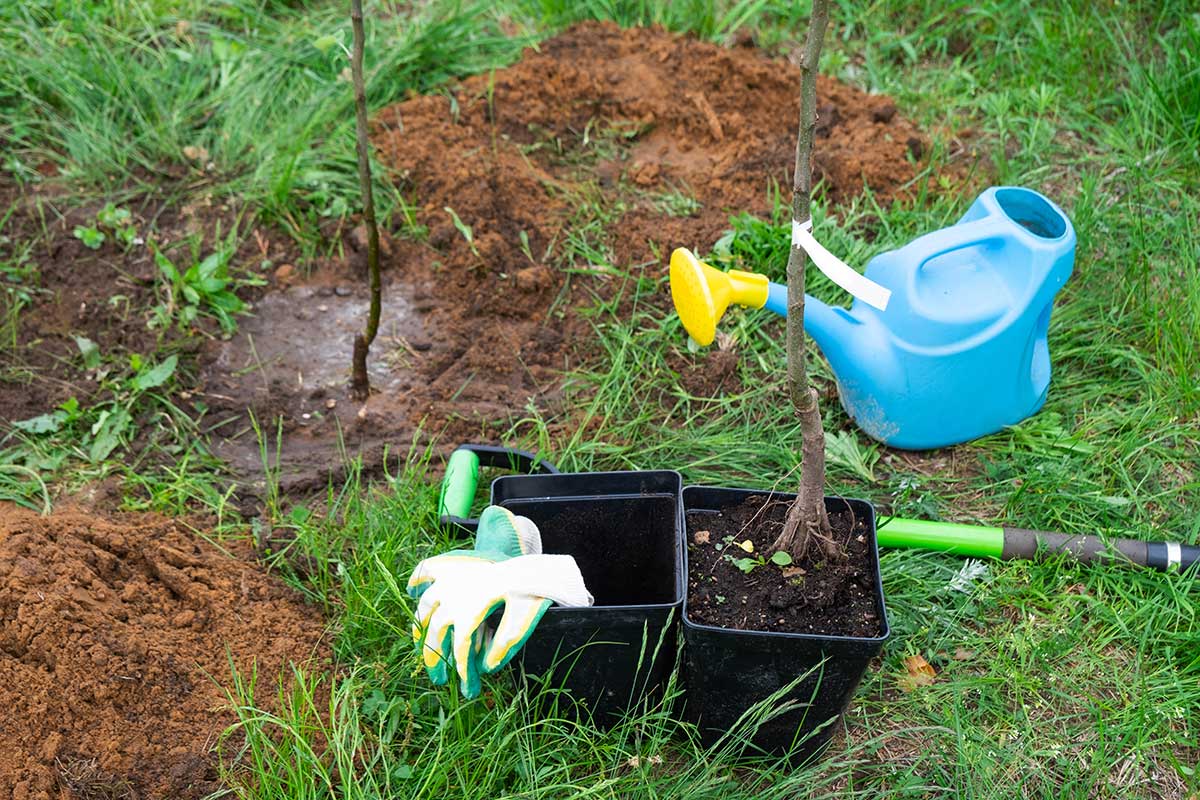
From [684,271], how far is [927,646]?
0.84m

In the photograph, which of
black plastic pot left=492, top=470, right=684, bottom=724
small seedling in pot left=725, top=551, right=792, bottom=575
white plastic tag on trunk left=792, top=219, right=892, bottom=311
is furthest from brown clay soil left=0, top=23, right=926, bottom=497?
white plastic tag on trunk left=792, top=219, right=892, bottom=311

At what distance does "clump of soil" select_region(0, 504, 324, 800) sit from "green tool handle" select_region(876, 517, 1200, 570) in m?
1.15

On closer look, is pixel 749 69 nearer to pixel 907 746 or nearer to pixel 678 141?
pixel 678 141

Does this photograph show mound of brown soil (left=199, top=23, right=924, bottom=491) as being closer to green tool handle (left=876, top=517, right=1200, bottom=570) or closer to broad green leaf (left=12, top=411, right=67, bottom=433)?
broad green leaf (left=12, top=411, right=67, bottom=433)

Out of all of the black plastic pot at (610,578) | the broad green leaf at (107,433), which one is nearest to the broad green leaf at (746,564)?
the black plastic pot at (610,578)

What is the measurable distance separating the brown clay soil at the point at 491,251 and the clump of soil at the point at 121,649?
361 mm

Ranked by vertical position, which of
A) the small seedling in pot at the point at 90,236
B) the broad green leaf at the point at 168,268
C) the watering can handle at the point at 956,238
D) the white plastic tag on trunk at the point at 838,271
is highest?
the white plastic tag on trunk at the point at 838,271

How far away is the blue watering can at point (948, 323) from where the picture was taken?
6.77 ft

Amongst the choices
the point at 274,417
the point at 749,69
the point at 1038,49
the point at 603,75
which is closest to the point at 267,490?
the point at 274,417

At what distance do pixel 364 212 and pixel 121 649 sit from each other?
1020 millimetres

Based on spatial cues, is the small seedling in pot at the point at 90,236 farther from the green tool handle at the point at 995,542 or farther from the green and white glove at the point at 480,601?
the green tool handle at the point at 995,542

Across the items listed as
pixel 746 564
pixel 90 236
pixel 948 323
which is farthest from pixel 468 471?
pixel 90 236

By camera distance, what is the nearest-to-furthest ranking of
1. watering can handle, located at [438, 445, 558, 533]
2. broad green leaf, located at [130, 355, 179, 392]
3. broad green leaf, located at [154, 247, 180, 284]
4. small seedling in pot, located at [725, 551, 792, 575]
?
small seedling in pot, located at [725, 551, 792, 575], watering can handle, located at [438, 445, 558, 533], broad green leaf, located at [130, 355, 179, 392], broad green leaf, located at [154, 247, 180, 284]

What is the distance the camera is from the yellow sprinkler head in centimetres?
189
